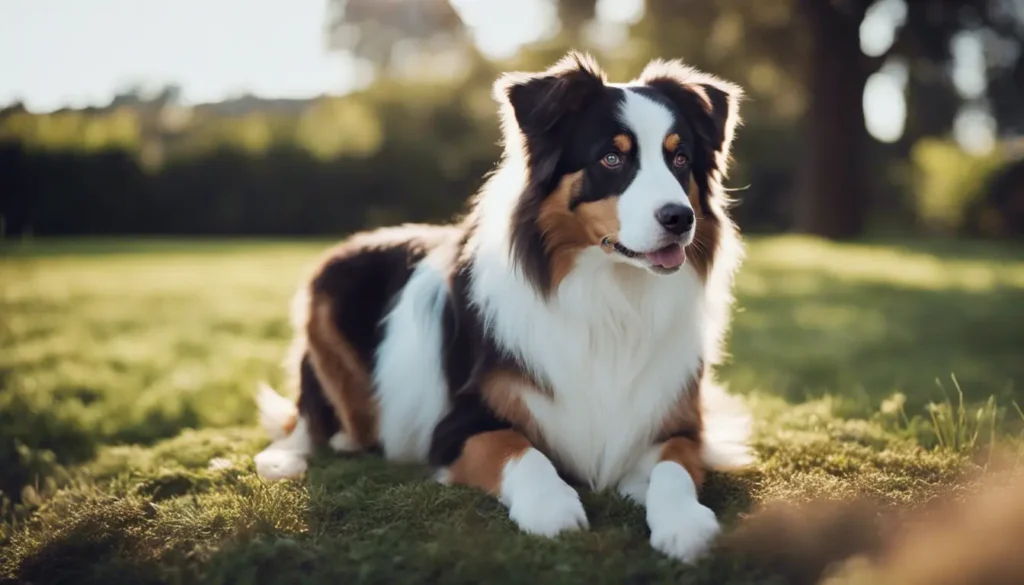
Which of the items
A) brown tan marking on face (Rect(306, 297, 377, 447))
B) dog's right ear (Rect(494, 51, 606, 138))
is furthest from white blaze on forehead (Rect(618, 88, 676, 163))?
brown tan marking on face (Rect(306, 297, 377, 447))

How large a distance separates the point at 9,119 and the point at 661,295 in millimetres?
8201

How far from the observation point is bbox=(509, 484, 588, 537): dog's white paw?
10.9ft

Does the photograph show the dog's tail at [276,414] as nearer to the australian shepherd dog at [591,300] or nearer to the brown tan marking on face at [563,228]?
the australian shepherd dog at [591,300]

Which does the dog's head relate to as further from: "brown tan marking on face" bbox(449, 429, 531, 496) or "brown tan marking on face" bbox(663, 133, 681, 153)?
"brown tan marking on face" bbox(449, 429, 531, 496)

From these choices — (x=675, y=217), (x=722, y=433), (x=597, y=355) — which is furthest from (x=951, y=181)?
(x=675, y=217)

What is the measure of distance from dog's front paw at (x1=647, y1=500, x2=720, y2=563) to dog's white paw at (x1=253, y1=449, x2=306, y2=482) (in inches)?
73.2

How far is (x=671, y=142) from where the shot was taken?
3.81 meters

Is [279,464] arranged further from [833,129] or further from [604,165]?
[833,129]

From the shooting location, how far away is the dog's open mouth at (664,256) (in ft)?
12.0

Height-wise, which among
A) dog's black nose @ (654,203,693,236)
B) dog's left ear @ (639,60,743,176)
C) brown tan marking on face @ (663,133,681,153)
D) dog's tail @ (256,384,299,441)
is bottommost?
dog's tail @ (256,384,299,441)

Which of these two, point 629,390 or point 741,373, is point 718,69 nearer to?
point 741,373

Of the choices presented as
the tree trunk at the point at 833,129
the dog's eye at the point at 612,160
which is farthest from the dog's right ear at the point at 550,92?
the tree trunk at the point at 833,129

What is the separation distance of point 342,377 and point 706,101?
2328 mm

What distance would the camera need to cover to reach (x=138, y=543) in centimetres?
354
